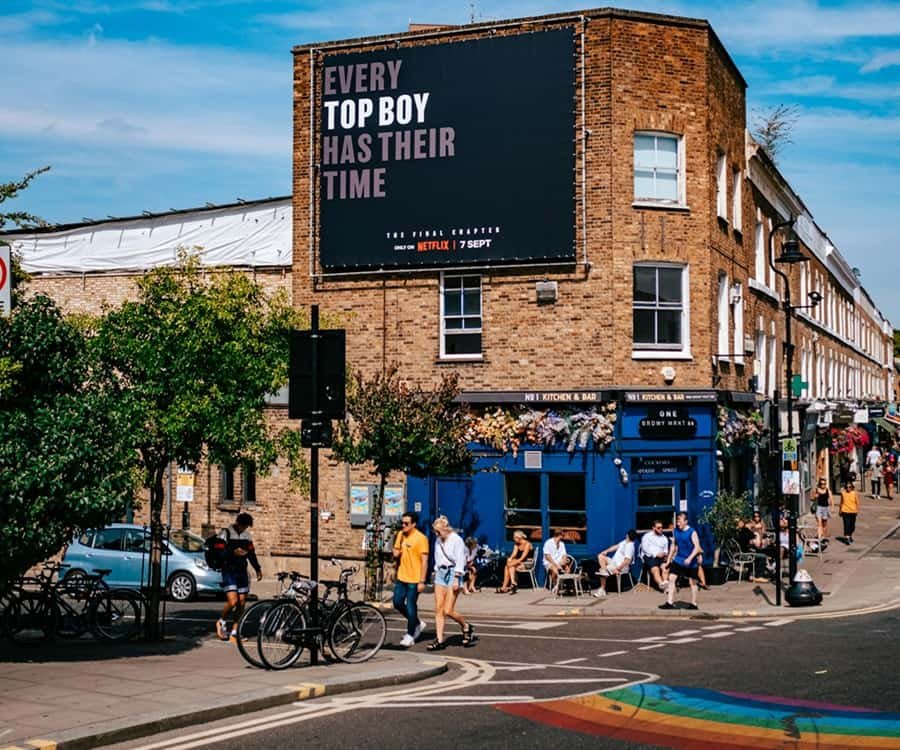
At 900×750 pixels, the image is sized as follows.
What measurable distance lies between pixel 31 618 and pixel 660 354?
1495 centimetres

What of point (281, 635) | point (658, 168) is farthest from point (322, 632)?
point (658, 168)

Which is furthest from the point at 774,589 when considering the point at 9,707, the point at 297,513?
the point at 9,707

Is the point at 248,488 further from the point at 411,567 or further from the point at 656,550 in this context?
the point at 411,567

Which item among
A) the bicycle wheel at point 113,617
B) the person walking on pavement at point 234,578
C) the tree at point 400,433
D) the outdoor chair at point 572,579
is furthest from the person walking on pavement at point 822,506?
the bicycle wheel at point 113,617

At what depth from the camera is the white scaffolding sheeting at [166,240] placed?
34.2 m

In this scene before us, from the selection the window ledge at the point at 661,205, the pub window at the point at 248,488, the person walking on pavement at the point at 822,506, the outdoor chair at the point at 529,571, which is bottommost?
the outdoor chair at the point at 529,571

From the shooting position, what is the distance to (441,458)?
24672 millimetres

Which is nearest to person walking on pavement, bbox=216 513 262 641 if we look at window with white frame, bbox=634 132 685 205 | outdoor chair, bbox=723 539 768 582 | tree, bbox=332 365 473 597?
tree, bbox=332 365 473 597

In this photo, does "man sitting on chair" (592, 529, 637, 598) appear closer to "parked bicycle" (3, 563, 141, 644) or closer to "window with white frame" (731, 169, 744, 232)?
"window with white frame" (731, 169, 744, 232)

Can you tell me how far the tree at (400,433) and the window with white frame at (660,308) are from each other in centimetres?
497

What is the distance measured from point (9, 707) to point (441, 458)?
531 inches

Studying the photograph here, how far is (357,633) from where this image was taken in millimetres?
15570

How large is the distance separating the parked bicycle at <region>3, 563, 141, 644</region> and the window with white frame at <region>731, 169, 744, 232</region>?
19.0 metres

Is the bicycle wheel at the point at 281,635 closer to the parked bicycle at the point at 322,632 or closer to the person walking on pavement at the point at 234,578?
the parked bicycle at the point at 322,632
